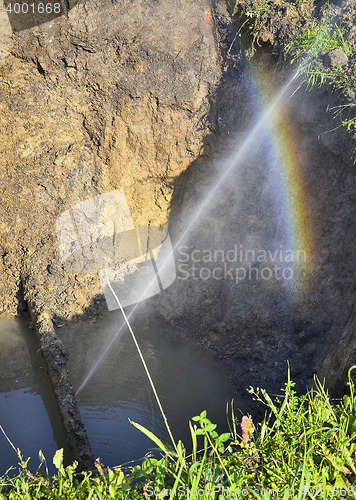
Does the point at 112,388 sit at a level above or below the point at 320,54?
below

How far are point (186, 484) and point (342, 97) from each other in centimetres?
362

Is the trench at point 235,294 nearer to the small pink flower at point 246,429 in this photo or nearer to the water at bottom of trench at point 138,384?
the water at bottom of trench at point 138,384

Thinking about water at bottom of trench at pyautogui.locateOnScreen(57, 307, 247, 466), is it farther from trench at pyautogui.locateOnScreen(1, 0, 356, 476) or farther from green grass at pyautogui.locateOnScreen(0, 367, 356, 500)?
green grass at pyautogui.locateOnScreen(0, 367, 356, 500)

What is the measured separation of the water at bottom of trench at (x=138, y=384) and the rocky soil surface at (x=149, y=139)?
0.24 m

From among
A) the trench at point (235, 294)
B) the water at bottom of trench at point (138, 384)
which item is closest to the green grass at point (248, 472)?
the trench at point (235, 294)

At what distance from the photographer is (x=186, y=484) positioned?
1.56 m

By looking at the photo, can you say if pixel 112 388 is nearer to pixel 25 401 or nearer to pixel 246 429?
pixel 25 401

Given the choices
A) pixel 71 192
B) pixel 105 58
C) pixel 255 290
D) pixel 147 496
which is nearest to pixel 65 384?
pixel 147 496

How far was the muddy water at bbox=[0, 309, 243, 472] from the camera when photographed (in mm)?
3244

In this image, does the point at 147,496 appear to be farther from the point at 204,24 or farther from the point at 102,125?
the point at 204,24

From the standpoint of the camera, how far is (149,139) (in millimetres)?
4930

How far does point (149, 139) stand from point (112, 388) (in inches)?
141

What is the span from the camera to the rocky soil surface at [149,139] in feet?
13.3

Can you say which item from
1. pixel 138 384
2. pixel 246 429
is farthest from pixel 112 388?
pixel 246 429
